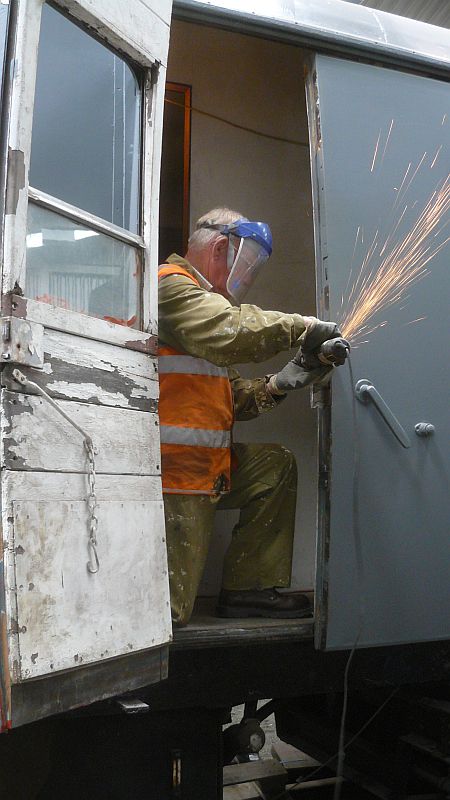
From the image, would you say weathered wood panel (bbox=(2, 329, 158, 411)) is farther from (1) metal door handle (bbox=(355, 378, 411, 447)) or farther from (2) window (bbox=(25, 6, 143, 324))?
(1) metal door handle (bbox=(355, 378, 411, 447))

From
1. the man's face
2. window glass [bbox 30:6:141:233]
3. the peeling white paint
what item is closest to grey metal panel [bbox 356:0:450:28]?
the man's face

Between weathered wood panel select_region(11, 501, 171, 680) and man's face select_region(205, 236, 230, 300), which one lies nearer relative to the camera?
weathered wood panel select_region(11, 501, 171, 680)

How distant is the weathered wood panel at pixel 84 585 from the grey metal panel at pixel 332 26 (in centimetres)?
157

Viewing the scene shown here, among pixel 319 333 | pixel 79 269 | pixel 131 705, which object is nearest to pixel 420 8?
pixel 319 333

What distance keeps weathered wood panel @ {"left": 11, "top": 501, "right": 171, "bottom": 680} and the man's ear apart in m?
1.17

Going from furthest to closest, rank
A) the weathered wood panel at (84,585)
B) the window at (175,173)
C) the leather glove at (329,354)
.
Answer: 1. the window at (175,173)
2. the leather glove at (329,354)
3. the weathered wood panel at (84,585)

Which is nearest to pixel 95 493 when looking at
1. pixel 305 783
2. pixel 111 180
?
pixel 111 180

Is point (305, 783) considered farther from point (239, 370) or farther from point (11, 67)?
point (11, 67)

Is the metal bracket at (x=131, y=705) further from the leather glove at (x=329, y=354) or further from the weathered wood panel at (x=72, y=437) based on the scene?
the leather glove at (x=329, y=354)

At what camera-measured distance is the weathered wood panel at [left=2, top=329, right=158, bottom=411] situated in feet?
5.93

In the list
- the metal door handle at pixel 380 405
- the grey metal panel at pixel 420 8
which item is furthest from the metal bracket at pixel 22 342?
the grey metal panel at pixel 420 8

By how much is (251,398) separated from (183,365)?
620mm

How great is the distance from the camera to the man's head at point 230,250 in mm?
2904

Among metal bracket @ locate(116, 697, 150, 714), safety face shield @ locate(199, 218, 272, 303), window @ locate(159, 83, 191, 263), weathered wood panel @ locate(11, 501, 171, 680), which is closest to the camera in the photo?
weathered wood panel @ locate(11, 501, 171, 680)
